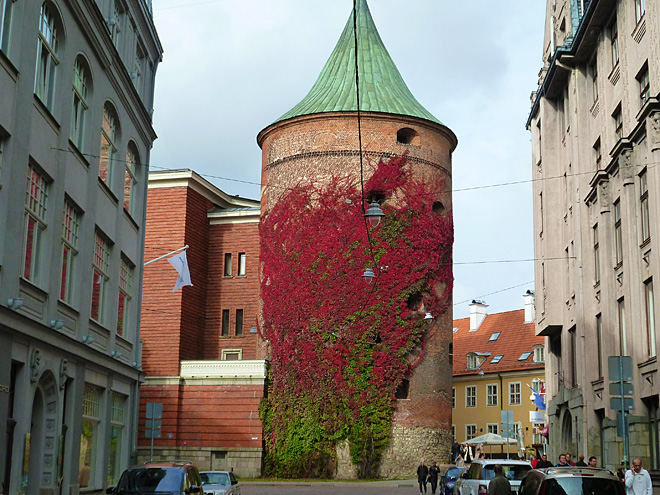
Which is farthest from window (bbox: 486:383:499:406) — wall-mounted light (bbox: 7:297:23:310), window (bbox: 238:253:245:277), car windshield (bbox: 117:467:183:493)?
wall-mounted light (bbox: 7:297:23:310)

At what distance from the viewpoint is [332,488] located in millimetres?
32531

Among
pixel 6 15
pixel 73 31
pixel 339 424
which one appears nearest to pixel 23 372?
pixel 6 15

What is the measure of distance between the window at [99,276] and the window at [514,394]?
135ft

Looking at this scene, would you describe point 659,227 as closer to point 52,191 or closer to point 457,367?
point 52,191

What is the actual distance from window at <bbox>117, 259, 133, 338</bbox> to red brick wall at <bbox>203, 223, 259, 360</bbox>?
17.6m

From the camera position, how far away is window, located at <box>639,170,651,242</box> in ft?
72.6

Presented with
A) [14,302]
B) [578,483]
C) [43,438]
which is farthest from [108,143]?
[578,483]

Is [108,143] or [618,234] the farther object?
[618,234]

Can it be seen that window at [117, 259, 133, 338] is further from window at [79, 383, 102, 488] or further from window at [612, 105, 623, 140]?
window at [612, 105, 623, 140]

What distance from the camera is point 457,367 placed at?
218 ft

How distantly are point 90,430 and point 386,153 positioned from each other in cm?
2113

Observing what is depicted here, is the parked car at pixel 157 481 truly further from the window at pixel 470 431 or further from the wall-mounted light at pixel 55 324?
the window at pixel 470 431

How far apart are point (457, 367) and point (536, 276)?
3139 centimetres

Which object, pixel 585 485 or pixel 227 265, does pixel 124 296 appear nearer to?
pixel 585 485
